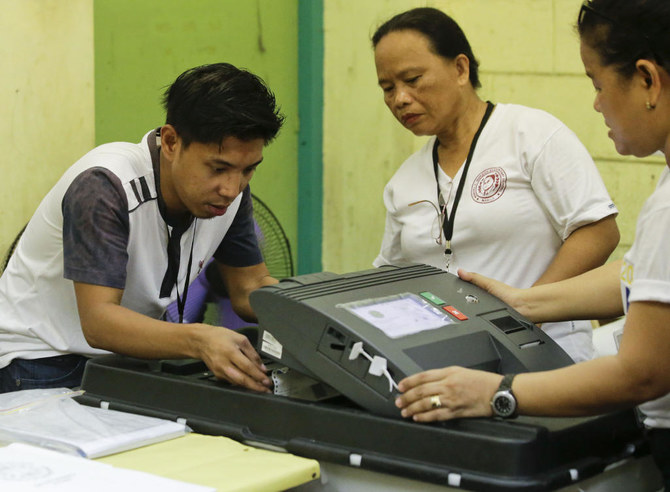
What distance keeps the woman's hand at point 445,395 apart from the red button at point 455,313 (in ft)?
0.75

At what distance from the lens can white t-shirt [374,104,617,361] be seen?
2199 millimetres

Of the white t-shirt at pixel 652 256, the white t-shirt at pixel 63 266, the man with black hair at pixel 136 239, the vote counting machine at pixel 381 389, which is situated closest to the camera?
the white t-shirt at pixel 652 256

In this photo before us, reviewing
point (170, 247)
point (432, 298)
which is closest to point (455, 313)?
point (432, 298)

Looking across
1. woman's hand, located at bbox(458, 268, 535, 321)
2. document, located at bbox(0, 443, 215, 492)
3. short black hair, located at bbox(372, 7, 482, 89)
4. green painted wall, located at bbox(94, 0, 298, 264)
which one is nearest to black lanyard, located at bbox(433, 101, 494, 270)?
short black hair, located at bbox(372, 7, 482, 89)

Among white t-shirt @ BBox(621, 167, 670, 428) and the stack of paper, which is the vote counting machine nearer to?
the stack of paper

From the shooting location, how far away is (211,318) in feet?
9.45

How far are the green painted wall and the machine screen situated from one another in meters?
2.19

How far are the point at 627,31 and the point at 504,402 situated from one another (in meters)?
0.60

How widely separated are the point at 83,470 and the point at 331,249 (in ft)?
10.5

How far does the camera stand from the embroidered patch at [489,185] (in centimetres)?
225

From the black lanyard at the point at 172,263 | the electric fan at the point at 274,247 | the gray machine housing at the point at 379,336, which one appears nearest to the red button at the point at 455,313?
the gray machine housing at the point at 379,336

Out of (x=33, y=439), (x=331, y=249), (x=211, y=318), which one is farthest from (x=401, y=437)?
(x=331, y=249)

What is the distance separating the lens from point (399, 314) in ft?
5.46

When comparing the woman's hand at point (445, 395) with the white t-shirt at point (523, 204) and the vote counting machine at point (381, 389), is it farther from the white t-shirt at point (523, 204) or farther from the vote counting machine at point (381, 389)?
the white t-shirt at point (523, 204)
